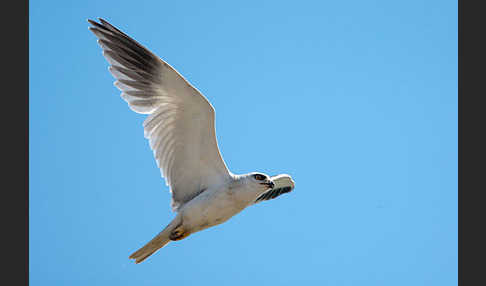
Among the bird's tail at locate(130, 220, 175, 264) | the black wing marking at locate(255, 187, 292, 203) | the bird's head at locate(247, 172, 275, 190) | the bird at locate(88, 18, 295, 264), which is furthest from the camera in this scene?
the black wing marking at locate(255, 187, 292, 203)

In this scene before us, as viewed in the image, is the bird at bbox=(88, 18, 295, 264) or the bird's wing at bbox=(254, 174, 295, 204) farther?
the bird's wing at bbox=(254, 174, 295, 204)

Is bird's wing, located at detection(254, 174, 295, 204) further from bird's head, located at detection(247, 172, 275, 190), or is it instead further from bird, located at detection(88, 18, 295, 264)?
bird's head, located at detection(247, 172, 275, 190)

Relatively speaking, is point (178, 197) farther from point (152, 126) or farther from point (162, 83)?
point (162, 83)

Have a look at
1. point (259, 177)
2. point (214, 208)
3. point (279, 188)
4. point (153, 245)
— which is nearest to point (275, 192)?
point (279, 188)

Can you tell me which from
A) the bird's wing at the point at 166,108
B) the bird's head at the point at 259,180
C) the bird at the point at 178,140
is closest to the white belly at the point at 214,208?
the bird at the point at 178,140

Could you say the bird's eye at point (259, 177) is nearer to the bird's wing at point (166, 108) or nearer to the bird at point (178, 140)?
the bird at point (178, 140)

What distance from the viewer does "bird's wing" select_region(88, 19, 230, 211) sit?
8.09 metres

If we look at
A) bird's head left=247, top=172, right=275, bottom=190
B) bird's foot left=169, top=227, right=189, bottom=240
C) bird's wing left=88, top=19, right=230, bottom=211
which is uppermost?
bird's wing left=88, top=19, right=230, bottom=211

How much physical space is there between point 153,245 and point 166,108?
6.57 ft

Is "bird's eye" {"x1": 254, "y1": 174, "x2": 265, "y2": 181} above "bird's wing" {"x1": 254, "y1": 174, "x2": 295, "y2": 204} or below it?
above

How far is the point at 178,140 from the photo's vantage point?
27.4ft

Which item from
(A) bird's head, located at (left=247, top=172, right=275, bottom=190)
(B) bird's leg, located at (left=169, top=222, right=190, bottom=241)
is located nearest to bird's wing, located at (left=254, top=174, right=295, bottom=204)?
(A) bird's head, located at (left=247, top=172, right=275, bottom=190)

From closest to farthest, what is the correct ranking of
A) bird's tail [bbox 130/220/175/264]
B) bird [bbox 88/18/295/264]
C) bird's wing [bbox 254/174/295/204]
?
bird [bbox 88/18/295/264] < bird's tail [bbox 130/220/175/264] < bird's wing [bbox 254/174/295/204]

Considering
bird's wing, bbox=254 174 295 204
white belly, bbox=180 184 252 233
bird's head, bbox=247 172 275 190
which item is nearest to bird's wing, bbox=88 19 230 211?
white belly, bbox=180 184 252 233
